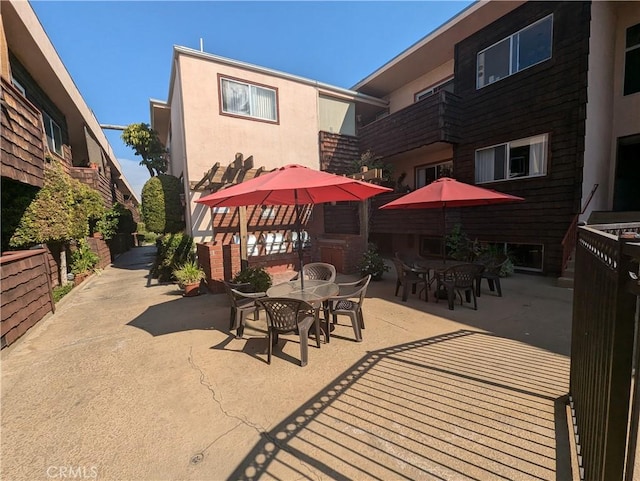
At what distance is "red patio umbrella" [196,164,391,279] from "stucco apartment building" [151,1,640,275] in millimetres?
3508

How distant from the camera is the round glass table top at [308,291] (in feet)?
13.2

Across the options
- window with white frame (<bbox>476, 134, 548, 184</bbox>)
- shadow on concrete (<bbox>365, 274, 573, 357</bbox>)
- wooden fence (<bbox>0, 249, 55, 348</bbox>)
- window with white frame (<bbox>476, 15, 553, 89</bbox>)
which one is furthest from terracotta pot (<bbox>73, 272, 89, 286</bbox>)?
window with white frame (<bbox>476, 15, 553, 89</bbox>)

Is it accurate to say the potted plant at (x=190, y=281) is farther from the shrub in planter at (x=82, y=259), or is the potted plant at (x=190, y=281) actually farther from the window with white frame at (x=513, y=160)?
the window with white frame at (x=513, y=160)

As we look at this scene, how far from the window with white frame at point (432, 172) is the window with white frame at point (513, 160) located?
1.46 m

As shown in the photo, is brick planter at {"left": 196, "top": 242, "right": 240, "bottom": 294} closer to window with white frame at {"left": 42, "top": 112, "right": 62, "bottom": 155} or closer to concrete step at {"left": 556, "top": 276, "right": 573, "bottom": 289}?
window with white frame at {"left": 42, "top": 112, "right": 62, "bottom": 155}

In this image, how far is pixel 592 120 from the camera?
7.56m

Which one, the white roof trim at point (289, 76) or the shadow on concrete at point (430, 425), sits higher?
the white roof trim at point (289, 76)

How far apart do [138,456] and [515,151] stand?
439 inches

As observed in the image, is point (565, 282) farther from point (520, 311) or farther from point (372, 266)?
point (372, 266)

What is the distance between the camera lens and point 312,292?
14.1 feet

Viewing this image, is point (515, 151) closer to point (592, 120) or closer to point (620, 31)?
point (592, 120)

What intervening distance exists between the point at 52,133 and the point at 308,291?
11.5 meters

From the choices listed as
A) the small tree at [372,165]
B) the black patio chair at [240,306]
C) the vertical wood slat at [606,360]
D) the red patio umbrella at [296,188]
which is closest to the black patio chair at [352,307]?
the red patio umbrella at [296,188]

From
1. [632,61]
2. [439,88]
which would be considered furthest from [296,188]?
[632,61]
